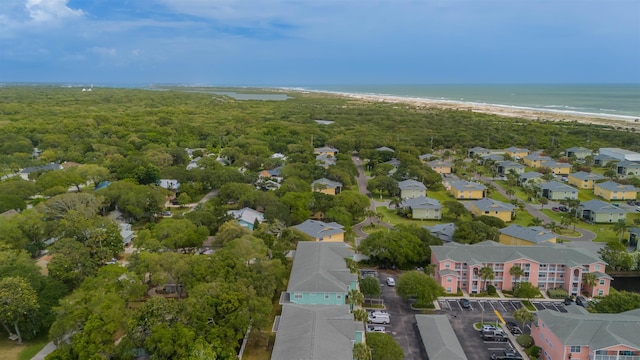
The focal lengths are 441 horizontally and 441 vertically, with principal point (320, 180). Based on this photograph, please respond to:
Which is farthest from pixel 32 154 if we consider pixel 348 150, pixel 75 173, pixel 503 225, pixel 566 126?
pixel 566 126

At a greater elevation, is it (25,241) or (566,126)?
(566,126)

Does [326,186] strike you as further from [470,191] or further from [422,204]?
[470,191]

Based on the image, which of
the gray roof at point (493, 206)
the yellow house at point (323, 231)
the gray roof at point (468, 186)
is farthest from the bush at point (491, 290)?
the gray roof at point (468, 186)

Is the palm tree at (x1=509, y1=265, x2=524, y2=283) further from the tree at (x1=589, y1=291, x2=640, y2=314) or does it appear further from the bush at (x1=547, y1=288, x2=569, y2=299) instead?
the tree at (x1=589, y1=291, x2=640, y2=314)

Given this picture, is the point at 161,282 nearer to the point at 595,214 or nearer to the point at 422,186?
the point at 422,186

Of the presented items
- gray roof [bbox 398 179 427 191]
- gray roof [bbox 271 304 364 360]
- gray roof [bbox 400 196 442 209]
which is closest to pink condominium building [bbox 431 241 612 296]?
gray roof [bbox 271 304 364 360]

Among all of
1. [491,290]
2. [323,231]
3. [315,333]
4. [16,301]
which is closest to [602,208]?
[491,290]
